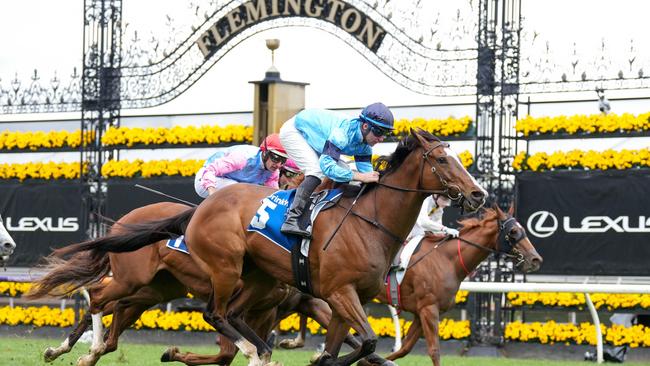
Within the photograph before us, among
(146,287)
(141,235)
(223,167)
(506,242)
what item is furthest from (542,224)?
(141,235)

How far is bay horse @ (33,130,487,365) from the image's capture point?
22.4 ft

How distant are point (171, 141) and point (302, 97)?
1712mm

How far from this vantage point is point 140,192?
14.4m

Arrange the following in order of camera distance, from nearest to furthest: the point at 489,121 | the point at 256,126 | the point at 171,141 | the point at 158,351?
the point at 158,351 < the point at 489,121 < the point at 256,126 < the point at 171,141

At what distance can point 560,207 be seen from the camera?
40.1 feet

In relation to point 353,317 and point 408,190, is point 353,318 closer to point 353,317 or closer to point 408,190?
point 353,317

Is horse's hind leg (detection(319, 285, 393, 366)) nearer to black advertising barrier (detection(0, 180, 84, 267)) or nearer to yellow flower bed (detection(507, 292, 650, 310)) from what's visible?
yellow flower bed (detection(507, 292, 650, 310))

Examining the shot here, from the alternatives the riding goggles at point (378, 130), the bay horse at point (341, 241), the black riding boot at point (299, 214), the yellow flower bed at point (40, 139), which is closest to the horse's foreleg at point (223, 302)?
the bay horse at point (341, 241)

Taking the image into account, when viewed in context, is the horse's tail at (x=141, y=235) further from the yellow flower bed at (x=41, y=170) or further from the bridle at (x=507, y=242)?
the yellow flower bed at (x=41, y=170)

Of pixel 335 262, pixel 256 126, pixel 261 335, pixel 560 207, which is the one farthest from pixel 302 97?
pixel 335 262

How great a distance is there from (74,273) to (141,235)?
90 centimetres

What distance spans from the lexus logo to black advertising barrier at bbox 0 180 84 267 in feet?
18.1

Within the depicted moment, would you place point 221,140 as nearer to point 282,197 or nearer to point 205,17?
point 205,17

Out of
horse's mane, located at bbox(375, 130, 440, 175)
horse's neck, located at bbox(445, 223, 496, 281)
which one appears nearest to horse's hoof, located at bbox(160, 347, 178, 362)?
horse's mane, located at bbox(375, 130, 440, 175)
